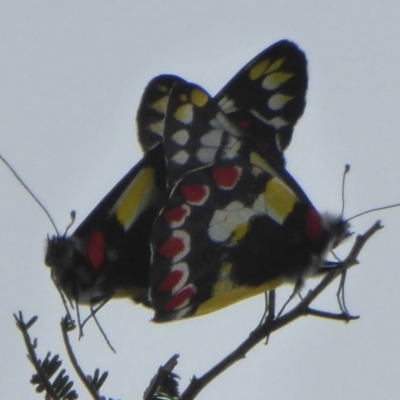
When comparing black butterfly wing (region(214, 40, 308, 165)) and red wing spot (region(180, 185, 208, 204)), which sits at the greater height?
black butterfly wing (region(214, 40, 308, 165))

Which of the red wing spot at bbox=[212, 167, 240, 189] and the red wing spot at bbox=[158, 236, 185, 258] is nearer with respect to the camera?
the red wing spot at bbox=[158, 236, 185, 258]

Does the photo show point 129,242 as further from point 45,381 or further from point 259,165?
point 45,381

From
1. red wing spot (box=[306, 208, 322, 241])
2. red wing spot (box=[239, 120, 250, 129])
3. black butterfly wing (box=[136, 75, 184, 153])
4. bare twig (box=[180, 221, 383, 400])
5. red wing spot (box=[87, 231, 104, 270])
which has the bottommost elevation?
red wing spot (box=[306, 208, 322, 241])

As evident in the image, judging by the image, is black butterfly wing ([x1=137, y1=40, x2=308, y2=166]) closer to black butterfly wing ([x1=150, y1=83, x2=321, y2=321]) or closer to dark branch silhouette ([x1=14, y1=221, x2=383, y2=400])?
black butterfly wing ([x1=150, y1=83, x2=321, y2=321])

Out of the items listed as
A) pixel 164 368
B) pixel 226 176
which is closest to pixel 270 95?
pixel 226 176

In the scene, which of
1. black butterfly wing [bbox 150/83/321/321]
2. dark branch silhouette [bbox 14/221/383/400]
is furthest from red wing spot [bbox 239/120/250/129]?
dark branch silhouette [bbox 14/221/383/400]

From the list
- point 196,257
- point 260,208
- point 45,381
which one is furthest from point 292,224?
point 45,381
